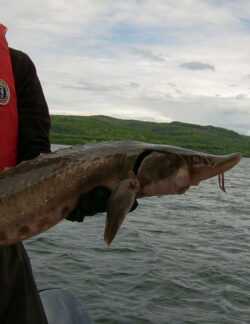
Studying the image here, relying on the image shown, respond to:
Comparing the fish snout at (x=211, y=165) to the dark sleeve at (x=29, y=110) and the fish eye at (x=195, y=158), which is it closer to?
the fish eye at (x=195, y=158)

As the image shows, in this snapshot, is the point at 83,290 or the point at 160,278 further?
the point at 160,278

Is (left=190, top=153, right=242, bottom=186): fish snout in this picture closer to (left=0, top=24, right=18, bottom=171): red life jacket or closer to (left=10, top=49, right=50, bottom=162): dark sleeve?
(left=10, top=49, right=50, bottom=162): dark sleeve

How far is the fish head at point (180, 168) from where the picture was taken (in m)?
3.69

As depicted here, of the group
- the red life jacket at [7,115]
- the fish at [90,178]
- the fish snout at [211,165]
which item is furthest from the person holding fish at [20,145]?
the fish snout at [211,165]

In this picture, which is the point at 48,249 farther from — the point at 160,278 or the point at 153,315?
the point at 153,315

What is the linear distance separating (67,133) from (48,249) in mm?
120488

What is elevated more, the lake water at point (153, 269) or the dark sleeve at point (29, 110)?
the dark sleeve at point (29, 110)

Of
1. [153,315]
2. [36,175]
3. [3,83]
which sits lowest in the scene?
[153,315]

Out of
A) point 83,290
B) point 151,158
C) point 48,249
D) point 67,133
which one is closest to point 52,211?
point 151,158

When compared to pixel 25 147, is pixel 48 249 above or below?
below

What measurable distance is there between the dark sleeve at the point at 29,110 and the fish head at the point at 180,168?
3.83 ft

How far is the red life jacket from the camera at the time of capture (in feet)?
13.7

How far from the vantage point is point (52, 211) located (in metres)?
3.56

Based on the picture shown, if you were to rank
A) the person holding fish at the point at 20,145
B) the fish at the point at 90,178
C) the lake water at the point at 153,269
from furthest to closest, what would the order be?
the lake water at the point at 153,269 → the person holding fish at the point at 20,145 → the fish at the point at 90,178
